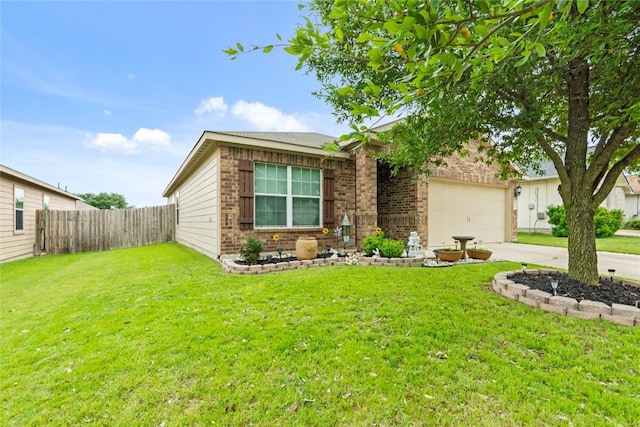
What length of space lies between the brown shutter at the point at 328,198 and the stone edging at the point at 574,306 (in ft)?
15.1

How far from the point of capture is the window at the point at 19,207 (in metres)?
9.83

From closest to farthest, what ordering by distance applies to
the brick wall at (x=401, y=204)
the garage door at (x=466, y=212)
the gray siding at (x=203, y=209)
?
the gray siding at (x=203, y=209) < the brick wall at (x=401, y=204) < the garage door at (x=466, y=212)

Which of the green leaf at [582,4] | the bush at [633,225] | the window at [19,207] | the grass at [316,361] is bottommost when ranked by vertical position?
the grass at [316,361]

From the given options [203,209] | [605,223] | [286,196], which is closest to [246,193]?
[286,196]

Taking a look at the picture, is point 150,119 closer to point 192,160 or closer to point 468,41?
point 192,160

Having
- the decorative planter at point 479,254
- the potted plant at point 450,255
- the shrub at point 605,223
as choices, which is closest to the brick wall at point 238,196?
the potted plant at point 450,255

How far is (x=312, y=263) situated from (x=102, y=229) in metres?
11.6

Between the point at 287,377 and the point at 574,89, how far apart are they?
505cm

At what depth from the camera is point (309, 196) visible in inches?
302

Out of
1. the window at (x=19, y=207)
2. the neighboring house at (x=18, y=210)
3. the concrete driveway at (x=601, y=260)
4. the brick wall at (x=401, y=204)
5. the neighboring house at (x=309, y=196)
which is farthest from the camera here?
the window at (x=19, y=207)

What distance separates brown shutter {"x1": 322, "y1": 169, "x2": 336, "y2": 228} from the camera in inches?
306

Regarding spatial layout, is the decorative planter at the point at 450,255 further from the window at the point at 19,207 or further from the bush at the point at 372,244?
the window at the point at 19,207

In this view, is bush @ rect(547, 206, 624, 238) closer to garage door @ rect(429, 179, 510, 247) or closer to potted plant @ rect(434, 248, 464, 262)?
garage door @ rect(429, 179, 510, 247)

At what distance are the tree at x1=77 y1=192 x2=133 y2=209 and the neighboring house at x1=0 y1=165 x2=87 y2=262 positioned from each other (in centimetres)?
3044
